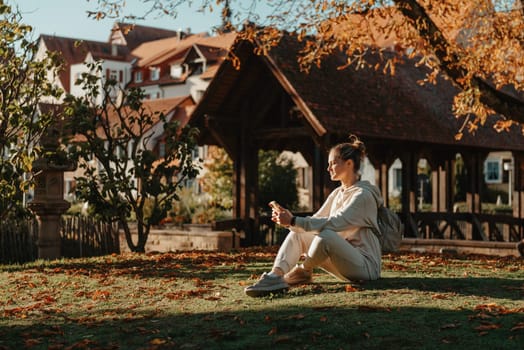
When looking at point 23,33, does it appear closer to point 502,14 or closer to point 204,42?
point 502,14

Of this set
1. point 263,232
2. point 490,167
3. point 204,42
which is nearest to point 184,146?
point 263,232

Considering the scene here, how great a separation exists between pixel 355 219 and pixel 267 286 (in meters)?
1.05

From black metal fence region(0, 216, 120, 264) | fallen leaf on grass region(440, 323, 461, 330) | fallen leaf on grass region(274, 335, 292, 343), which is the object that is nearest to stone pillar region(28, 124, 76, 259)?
black metal fence region(0, 216, 120, 264)

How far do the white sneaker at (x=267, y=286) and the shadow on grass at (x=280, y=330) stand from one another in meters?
0.28

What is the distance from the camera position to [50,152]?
13438 mm

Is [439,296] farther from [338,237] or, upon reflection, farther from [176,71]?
[176,71]

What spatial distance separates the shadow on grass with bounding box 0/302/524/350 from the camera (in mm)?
5934

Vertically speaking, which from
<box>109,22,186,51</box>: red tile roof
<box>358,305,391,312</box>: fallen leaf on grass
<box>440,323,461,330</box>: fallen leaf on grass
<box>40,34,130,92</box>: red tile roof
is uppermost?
<box>109,22,186,51</box>: red tile roof

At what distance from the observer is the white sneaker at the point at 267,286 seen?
25.5ft

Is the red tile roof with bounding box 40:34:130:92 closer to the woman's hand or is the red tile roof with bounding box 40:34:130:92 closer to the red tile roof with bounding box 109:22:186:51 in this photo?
the red tile roof with bounding box 109:22:186:51

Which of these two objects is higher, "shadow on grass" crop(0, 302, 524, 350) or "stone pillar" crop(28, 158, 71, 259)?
"stone pillar" crop(28, 158, 71, 259)

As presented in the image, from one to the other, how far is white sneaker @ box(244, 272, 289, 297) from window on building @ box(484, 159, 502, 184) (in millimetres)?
49450

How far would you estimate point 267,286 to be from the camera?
777 centimetres

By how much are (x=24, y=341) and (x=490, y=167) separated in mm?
52420
